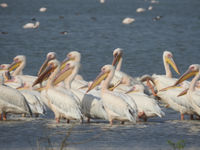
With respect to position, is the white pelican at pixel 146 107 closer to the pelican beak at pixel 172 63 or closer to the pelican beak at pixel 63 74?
the pelican beak at pixel 63 74

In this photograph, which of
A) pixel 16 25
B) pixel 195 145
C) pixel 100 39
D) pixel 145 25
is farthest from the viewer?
pixel 145 25

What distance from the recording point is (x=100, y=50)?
18391 mm

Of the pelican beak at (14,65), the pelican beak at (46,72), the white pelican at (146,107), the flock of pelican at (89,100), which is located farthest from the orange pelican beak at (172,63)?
the pelican beak at (46,72)

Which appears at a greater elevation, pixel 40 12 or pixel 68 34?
pixel 40 12

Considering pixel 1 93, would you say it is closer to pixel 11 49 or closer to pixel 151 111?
pixel 151 111

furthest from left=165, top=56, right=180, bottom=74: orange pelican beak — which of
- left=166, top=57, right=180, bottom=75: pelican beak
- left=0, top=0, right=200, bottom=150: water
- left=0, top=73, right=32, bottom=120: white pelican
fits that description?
left=0, top=73, right=32, bottom=120: white pelican

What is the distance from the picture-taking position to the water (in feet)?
21.6

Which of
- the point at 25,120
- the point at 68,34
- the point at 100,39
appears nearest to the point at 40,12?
the point at 68,34

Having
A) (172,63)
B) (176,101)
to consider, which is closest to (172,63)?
(172,63)

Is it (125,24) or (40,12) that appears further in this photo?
(40,12)

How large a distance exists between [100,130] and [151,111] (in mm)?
1213

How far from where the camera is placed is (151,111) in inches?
320

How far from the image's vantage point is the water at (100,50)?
660cm

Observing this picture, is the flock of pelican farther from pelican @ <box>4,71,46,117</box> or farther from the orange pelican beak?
the orange pelican beak
